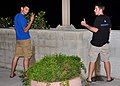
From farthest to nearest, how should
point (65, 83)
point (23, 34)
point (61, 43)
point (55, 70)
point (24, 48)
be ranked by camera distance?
1. point (61, 43)
2. point (24, 48)
3. point (23, 34)
4. point (65, 83)
5. point (55, 70)

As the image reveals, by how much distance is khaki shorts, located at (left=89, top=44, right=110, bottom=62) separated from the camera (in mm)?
6617

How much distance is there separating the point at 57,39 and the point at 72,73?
1.75 m

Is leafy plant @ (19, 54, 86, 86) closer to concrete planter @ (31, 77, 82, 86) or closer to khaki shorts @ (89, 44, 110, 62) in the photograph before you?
concrete planter @ (31, 77, 82, 86)

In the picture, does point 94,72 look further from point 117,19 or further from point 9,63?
point 117,19

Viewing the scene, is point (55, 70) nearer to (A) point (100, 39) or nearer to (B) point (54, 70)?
(B) point (54, 70)

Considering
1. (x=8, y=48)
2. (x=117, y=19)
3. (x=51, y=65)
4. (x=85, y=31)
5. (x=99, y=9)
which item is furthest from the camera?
(x=117, y=19)

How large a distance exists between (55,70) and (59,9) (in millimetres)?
8839

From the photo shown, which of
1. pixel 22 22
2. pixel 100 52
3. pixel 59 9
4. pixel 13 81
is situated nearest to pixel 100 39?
pixel 100 52

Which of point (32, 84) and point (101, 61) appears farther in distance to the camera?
point (101, 61)

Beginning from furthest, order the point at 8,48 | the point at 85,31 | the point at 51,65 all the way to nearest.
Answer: the point at 8,48 → the point at 85,31 → the point at 51,65

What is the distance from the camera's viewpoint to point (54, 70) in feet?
18.6

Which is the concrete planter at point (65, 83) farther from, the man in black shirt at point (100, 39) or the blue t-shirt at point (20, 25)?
the blue t-shirt at point (20, 25)

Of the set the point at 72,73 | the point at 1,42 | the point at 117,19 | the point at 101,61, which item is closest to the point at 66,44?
the point at 101,61

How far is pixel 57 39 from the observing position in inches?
295
